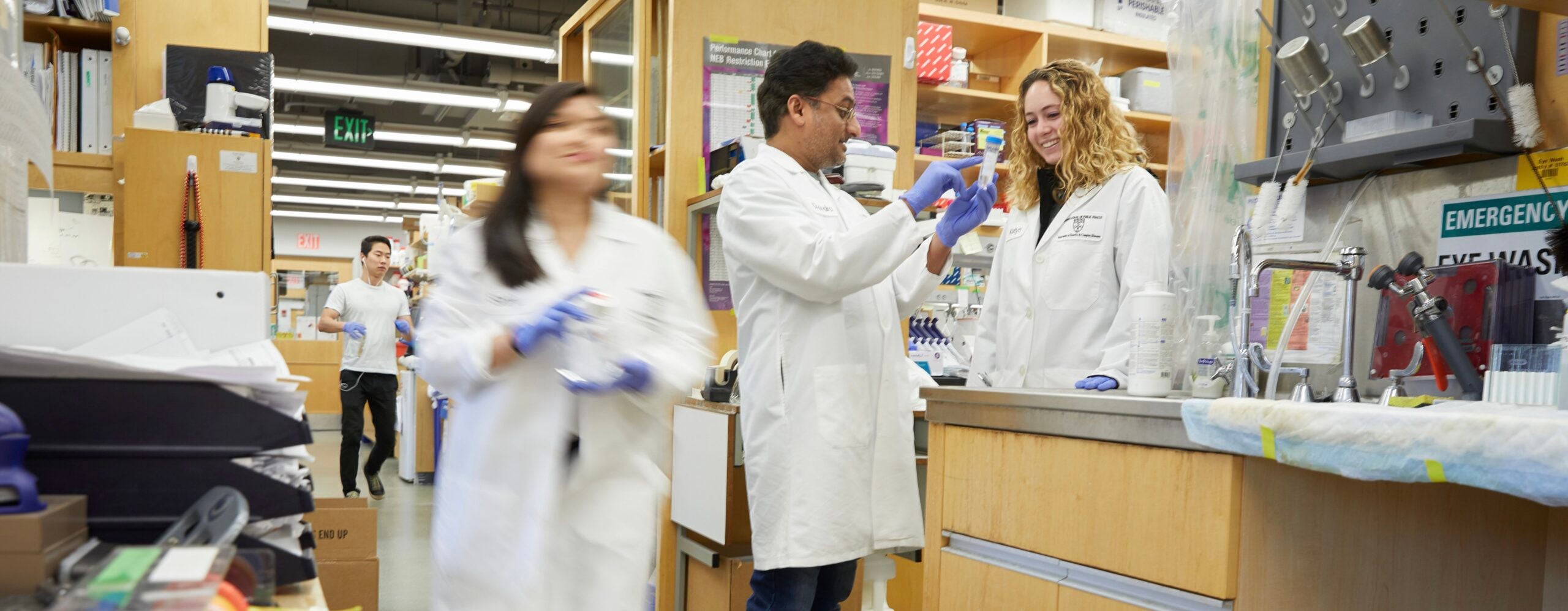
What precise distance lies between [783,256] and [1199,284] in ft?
2.90

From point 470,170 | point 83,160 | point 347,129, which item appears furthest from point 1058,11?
point 470,170

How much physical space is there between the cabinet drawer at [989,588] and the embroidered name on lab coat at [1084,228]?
0.85m

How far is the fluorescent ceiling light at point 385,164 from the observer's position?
14.1 meters

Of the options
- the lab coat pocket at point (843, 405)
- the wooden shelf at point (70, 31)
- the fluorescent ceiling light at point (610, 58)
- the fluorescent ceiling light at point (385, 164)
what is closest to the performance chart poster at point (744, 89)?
the fluorescent ceiling light at point (610, 58)

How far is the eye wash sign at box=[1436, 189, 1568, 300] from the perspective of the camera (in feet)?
6.25

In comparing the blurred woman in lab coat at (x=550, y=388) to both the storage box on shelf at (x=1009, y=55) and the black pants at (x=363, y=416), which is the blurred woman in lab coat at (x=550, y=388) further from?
the black pants at (x=363, y=416)

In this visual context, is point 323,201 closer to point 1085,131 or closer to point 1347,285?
point 1085,131

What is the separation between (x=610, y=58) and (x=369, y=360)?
3.08 meters

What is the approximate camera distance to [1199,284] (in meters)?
2.27

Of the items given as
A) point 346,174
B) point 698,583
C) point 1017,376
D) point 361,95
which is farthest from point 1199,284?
point 346,174

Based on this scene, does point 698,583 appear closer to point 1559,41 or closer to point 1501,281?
point 1501,281

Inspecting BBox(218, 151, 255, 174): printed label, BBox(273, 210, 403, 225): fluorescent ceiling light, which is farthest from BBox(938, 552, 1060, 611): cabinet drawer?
BBox(273, 210, 403, 225): fluorescent ceiling light

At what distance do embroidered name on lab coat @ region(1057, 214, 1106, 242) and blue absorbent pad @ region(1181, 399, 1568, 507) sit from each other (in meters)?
0.94

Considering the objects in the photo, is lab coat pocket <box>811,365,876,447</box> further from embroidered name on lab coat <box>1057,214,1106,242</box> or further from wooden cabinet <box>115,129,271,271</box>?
wooden cabinet <box>115,129,271,271</box>
